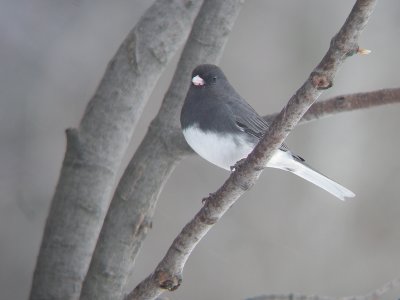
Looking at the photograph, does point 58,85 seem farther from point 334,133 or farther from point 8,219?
point 334,133

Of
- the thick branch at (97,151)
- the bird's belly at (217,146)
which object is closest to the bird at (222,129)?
the bird's belly at (217,146)

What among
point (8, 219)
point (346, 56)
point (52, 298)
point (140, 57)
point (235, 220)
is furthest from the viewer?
point (235, 220)

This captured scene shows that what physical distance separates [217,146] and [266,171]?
1422 millimetres

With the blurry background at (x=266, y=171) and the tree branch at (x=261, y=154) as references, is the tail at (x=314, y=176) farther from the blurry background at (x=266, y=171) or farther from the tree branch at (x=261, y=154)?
the blurry background at (x=266, y=171)

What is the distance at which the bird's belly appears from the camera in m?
1.52

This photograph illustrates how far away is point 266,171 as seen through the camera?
295 centimetres

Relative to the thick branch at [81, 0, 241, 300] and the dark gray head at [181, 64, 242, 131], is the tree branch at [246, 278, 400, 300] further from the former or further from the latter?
the dark gray head at [181, 64, 242, 131]

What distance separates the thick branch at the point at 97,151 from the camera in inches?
57.9

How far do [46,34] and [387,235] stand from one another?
6.23 feet

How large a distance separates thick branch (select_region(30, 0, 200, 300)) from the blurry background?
1.15m

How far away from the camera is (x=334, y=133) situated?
9.93 feet

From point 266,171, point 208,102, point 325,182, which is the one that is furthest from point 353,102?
point 266,171

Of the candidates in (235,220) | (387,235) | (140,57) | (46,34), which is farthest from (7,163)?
(387,235)

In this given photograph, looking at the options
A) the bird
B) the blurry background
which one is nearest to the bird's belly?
the bird
